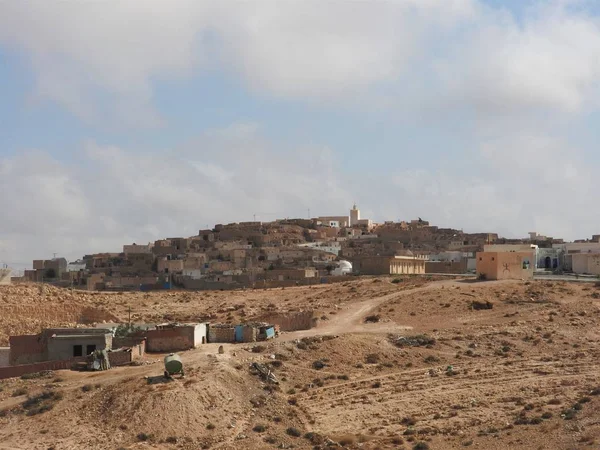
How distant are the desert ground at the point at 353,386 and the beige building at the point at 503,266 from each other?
4.99 m

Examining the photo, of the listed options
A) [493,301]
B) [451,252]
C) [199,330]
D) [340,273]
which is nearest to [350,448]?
[199,330]

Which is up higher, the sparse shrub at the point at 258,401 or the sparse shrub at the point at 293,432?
the sparse shrub at the point at 258,401

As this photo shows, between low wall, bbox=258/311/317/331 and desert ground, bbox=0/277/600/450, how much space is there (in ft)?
1.69

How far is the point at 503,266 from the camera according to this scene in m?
41.6

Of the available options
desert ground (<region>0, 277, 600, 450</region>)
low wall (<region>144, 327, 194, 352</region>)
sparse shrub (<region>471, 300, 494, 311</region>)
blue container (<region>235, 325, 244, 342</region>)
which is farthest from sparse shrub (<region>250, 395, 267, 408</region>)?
sparse shrub (<region>471, 300, 494, 311</region>)

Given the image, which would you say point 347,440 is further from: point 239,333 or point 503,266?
point 503,266

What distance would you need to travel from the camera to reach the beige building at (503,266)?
41.5 m

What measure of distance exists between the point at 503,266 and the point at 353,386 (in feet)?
61.0

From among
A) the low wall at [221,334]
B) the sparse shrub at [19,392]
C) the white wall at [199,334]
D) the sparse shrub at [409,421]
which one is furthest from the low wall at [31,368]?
the sparse shrub at [409,421]

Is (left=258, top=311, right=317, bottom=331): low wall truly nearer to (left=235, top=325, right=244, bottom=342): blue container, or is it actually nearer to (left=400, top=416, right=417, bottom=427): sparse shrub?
(left=235, top=325, right=244, bottom=342): blue container

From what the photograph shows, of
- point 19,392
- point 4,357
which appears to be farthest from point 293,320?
point 19,392

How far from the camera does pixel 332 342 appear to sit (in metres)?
28.2

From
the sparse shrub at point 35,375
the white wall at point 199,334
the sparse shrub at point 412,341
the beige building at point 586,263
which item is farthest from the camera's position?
the beige building at point 586,263

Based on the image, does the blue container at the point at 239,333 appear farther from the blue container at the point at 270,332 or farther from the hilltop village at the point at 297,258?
the hilltop village at the point at 297,258
